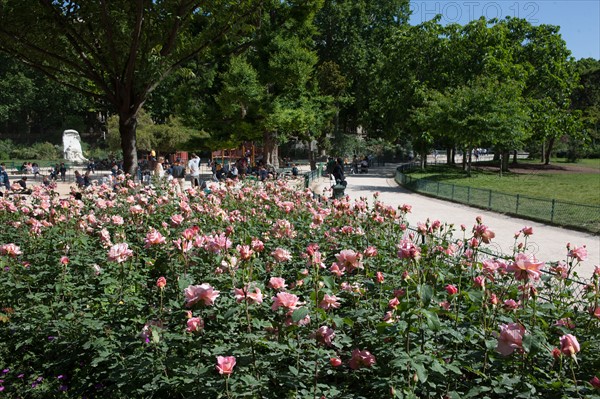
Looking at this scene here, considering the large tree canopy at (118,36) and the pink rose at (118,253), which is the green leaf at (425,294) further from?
the large tree canopy at (118,36)

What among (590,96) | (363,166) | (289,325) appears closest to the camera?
Answer: (289,325)

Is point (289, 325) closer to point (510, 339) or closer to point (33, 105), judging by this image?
point (510, 339)

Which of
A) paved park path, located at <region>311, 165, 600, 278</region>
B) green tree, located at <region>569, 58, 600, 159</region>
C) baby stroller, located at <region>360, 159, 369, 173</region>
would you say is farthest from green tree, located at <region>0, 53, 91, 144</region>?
green tree, located at <region>569, 58, 600, 159</region>

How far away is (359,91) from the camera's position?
47969 mm

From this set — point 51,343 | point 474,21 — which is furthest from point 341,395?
point 474,21

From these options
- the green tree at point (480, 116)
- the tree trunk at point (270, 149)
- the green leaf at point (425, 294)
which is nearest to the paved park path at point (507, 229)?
the green leaf at point (425, 294)

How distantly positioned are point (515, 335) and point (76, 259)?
13.2ft

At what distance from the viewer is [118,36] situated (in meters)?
12.3

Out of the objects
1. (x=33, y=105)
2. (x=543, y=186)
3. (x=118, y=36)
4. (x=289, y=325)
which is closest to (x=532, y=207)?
(x=543, y=186)

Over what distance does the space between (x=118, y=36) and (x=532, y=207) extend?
13.1 m

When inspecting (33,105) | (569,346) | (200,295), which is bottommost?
(569,346)

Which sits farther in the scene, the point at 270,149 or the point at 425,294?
the point at 270,149

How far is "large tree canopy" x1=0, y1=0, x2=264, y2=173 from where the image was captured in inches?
450

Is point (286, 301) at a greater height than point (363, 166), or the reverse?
point (286, 301)
